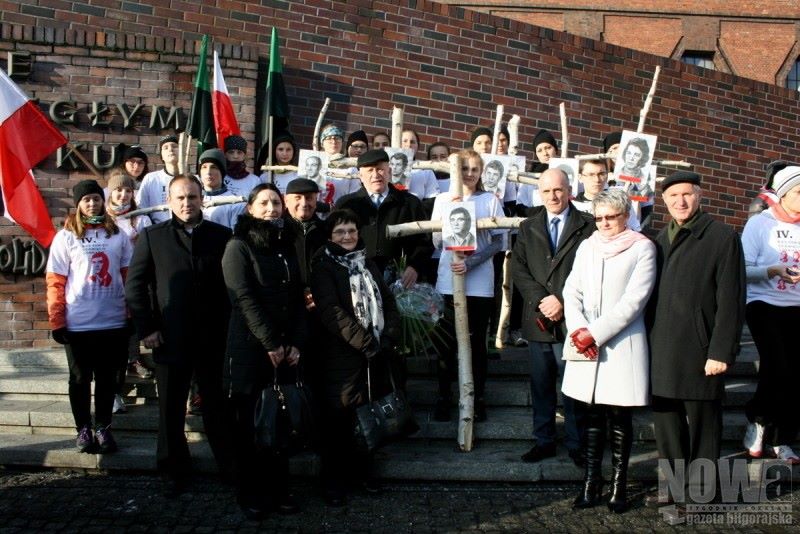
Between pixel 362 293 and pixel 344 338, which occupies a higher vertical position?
pixel 362 293

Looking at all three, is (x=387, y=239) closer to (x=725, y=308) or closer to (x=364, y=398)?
(x=364, y=398)

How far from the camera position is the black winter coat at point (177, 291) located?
15.1 ft

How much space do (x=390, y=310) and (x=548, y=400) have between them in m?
1.20

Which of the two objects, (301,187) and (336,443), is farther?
(301,187)

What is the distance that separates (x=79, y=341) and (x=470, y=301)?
8.50ft

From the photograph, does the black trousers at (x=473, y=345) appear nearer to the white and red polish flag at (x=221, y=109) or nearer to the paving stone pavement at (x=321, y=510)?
the paving stone pavement at (x=321, y=510)

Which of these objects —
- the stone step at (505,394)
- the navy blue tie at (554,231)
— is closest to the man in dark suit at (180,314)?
the stone step at (505,394)

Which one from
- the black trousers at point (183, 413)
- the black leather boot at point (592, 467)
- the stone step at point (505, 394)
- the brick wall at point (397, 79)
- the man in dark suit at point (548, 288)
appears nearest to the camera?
the black leather boot at point (592, 467)

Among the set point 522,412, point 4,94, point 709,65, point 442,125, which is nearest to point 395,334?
point 522,412

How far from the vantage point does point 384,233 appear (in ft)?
17.7

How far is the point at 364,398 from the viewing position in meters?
4.52

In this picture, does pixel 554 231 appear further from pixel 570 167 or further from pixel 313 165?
pixel 313 165

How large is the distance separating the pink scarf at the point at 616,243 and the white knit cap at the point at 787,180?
4.46 ft

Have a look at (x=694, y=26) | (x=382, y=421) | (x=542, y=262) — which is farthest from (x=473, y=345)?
(x=694, y=26)
